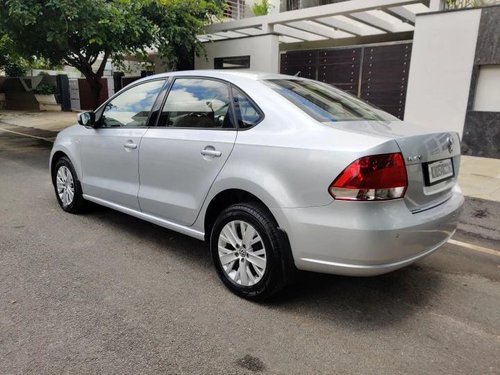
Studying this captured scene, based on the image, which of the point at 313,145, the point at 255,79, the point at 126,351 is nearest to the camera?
the point at 126,351

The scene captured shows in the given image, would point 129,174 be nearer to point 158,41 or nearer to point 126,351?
point 126,351

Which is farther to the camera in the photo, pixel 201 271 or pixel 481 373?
pixel 201 271

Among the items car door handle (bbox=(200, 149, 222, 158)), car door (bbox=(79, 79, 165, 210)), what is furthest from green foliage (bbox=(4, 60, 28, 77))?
car door handle (bbox=(200, 149, 222, 158))

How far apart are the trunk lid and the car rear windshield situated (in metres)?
0.18

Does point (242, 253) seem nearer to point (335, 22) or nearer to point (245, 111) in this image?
point (245, 111)

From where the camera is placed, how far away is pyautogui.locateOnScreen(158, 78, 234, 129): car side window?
3.36 meters

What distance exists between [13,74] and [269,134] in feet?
97.9

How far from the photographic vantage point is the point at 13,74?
1080 inches

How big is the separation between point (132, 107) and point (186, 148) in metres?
1.09

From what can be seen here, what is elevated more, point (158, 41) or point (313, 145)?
point (158, 41)

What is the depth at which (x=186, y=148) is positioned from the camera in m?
3.44

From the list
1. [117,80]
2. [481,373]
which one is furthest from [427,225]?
[117,80]

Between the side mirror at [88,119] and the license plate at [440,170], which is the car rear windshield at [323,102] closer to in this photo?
the license plate at [440,170]

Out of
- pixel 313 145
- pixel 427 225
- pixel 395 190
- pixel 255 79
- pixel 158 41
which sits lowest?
pixel 427 225
